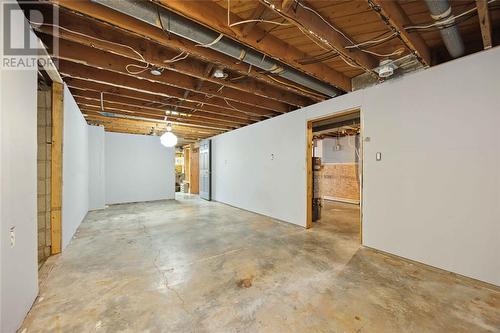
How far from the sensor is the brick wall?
2.71 meters

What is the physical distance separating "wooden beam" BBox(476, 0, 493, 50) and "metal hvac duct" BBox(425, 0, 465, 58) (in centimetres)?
16

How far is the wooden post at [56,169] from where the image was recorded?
275cm

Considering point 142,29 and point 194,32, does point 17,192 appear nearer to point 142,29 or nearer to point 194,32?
point 142,29

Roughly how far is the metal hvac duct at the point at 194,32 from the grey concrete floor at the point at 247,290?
7.79ft

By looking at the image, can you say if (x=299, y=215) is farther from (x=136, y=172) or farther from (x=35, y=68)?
(x=136, y=172)

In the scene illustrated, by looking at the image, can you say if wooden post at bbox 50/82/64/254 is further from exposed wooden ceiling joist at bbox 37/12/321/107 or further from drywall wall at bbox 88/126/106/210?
drywall wall at bbox 88/126/106/210

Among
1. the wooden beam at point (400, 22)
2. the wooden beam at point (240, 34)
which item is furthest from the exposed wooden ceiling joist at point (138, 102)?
the wooden beam at point (400, 22)

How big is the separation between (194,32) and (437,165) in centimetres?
300

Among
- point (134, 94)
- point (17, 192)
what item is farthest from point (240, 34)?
point (134, 94)

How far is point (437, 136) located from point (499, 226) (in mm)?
1043

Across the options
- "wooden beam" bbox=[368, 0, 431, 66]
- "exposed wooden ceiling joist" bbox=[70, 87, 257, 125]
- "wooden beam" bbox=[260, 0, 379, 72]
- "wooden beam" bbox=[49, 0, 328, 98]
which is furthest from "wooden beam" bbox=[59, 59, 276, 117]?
"wooden beam" bbox=[368, 0, 431, 66]

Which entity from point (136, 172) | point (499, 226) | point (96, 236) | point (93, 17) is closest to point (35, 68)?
point (93, 17)

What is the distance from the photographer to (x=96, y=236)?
3.51 m

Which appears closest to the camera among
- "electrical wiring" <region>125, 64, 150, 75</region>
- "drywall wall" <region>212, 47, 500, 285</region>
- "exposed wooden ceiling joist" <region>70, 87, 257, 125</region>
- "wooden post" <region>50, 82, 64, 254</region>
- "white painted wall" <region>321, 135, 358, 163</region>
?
"drywall wall" <region>212, 47, 500, 285</region>
